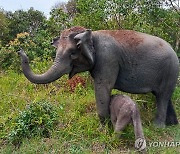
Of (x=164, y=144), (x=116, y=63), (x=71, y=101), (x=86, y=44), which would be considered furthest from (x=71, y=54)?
(x=71, y=101)

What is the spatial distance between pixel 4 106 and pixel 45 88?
1581 millimetres

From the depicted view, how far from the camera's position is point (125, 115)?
16.3 ft

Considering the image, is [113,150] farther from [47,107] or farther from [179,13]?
[179,13]

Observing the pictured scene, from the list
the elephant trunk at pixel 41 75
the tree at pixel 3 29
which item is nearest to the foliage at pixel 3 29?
the tree at pixel 3 29

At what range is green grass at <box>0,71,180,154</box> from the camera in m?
5.02

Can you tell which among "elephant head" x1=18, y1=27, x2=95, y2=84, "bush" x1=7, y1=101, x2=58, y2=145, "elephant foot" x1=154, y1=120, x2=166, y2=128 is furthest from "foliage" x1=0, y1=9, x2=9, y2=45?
"elephant foot" x1=154, y1=120, x2=166, y2=128

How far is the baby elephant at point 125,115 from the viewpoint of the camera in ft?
15.7

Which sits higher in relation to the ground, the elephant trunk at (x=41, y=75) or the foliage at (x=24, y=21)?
the foliage at (x=24, y=21)

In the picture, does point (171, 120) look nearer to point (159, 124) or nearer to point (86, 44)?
point (159, 124)

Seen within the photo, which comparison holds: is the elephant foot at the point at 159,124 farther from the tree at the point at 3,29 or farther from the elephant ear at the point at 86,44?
the tree at the point at 3,29

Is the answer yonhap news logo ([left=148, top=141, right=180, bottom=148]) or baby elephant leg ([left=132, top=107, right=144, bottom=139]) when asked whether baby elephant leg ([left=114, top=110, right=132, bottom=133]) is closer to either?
baby elephant leg ([left=132, top=107, right=144, bottom=139])

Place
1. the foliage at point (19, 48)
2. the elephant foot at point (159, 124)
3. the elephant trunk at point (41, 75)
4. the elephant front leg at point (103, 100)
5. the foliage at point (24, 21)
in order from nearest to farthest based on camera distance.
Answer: the elephant trunk at point (41, 75), the elephant front leg at point (103, 100), the elephant foot at point (159, 124), the foliage at point (19, 48), the foliage at point (24, 21)

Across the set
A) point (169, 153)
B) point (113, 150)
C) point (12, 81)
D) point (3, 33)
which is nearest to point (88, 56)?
Answer: point (113, 150)

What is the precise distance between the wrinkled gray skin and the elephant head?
0.68m
